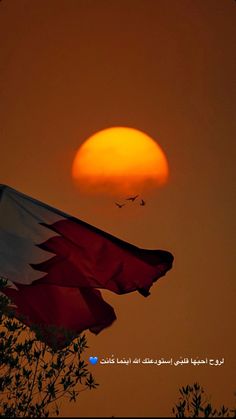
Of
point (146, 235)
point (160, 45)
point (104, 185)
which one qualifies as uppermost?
point (160, 45)

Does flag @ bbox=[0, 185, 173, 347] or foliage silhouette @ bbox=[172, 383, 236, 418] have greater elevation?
flag @ bbox=[0, 185, 173, 347]

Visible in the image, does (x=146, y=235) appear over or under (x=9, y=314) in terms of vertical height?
over

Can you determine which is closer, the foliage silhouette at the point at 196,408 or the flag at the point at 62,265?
the foliage silhouette at the point at 196,408

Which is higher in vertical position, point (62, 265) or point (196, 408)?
point (62, 265)

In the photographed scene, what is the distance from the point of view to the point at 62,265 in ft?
25.4

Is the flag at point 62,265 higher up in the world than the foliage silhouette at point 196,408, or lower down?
higher up

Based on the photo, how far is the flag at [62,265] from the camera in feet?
24.1

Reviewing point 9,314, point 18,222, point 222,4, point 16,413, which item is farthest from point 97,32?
point 16,413

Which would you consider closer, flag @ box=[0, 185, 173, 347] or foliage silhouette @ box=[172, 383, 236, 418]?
foliage silhouette @ box=[172, 383, 236, 418]

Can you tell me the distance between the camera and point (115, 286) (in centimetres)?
771

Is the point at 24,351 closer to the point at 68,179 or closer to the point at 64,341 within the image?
the point at 64,341

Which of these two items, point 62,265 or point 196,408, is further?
point 62,265

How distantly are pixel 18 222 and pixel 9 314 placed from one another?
2109 millimetres

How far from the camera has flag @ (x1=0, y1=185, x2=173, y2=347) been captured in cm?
734
